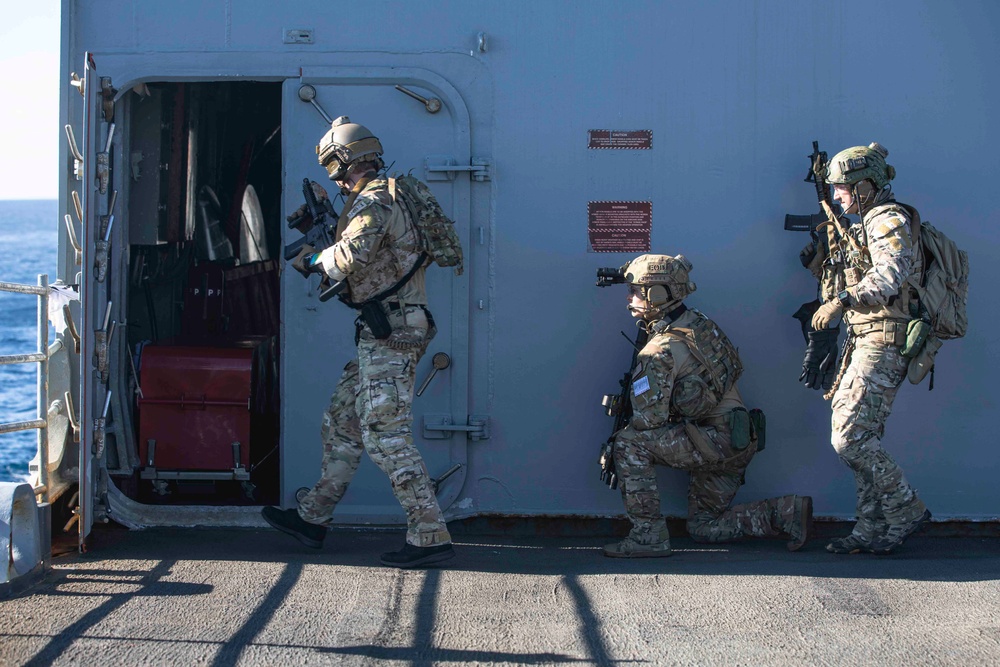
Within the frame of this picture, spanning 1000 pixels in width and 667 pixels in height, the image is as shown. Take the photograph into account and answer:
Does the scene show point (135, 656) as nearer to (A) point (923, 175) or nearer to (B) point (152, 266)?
(B) point (152, 266)

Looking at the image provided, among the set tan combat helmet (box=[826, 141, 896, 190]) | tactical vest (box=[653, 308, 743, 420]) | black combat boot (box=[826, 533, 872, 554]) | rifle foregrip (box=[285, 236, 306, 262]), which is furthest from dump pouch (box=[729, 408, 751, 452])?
rifle foregrip (box=[285, 236, 306, 262])

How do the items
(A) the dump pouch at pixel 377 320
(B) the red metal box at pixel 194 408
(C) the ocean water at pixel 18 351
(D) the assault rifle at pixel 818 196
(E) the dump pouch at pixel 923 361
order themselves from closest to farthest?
(A) the dump pouch at pixel 377 320 → (E) the dump pouch at pixel 923 361 → (D) the assault rifle at pixel 818 196 → (B) the red metal box at pixel 194 408 → (C) the ocean water at pixel 18 351

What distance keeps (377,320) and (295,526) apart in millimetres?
1013

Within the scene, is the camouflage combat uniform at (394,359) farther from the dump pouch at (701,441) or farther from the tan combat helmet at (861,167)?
the tan combat helmet at (861,167)

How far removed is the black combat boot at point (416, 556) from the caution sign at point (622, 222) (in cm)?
166

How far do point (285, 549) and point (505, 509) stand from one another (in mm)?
1071

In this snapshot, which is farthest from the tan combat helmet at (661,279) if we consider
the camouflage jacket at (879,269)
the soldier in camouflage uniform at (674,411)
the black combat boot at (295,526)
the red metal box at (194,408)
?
the red metal box at (194,408)

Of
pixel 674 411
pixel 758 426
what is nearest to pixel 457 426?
pixel 674 411

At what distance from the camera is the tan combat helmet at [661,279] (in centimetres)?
455

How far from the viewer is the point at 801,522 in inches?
183

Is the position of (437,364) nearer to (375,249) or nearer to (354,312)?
(354,312)

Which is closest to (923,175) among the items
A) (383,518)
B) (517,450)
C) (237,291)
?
(517,450)

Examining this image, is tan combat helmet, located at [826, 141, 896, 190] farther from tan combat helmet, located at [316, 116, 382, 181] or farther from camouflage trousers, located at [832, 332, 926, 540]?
tan combat helmet, located at [316, 116, 382, 181]

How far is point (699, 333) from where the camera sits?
15.0 ft
